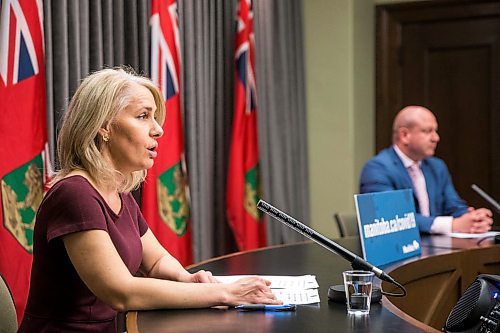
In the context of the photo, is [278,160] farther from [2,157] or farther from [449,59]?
[2,157]

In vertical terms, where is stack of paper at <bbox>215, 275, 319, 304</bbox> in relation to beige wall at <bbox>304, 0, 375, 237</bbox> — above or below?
below

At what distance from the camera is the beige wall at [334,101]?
5133 mm

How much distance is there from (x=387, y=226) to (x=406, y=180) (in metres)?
1.22

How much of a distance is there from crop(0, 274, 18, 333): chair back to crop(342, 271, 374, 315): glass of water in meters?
0.89

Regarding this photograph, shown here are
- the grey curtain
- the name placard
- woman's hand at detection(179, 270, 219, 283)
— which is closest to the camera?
woman's hand at detection(179, 270, 219, 283)

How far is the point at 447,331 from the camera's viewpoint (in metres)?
1.77

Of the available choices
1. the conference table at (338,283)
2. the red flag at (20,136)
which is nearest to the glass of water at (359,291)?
the conference table at (338,283)

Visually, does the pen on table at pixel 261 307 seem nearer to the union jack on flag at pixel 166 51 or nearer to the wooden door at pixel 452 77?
the union jack on flag at pixel 166 51

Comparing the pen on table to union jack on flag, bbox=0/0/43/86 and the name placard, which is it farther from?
union jack on flag, bbox=0/0/43/86

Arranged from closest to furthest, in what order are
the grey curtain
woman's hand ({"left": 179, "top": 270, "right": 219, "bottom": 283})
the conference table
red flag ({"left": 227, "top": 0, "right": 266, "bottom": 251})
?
the conference table, woman's hand ({"left": 179, "top": 270, "right": 219, "bottom": 283}), the grey curtain, red flag ({"left": 227, "top": 0, "right": 266, "bottom": 251})

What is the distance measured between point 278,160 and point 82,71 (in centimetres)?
176

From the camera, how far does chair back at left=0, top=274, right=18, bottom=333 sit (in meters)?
1.96

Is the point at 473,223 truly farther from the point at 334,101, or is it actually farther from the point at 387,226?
the point at 334,101

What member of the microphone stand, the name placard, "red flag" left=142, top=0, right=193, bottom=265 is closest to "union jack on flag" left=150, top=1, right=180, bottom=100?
"red flag" left=142, top=0, right=193, bottom=265
